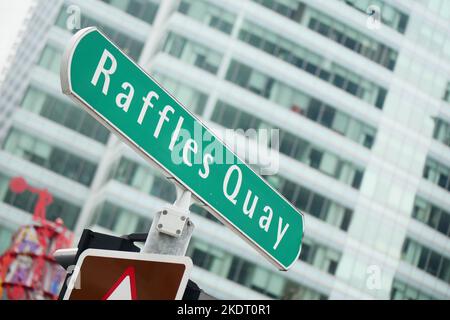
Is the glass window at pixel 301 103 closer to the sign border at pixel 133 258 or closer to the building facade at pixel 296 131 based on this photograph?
the building facade at pixel 296 131

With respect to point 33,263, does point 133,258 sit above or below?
above

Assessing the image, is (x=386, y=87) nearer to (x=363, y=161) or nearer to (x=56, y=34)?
(x=363, y=161)

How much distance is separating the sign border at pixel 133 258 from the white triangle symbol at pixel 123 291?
3.8 inches

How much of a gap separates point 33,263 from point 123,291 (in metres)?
30.7

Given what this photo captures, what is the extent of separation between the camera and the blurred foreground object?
102 feet

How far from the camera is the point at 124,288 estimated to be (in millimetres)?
2605

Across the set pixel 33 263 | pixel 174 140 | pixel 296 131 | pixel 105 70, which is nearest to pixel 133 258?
pixel 174 140

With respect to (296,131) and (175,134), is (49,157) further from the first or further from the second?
(175,134)

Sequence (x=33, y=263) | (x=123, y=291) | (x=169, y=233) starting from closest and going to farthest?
(x=123, y=291) < (x=169, y=233) < (x=33, y=263)

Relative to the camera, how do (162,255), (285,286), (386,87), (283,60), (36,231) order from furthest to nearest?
(386,87)
(283,60)
(285,286)
(36,231)
(162,255)

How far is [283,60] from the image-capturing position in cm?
3781

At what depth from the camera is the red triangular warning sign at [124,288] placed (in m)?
2.60
